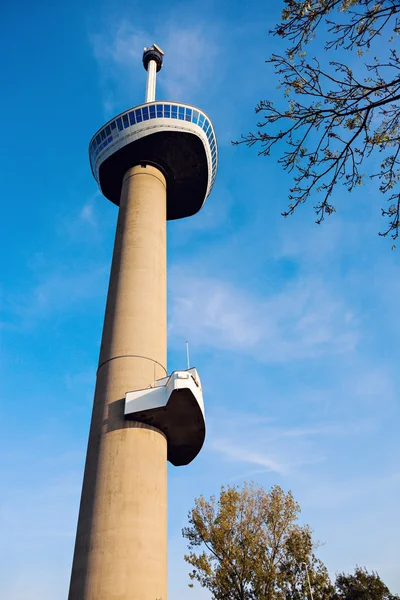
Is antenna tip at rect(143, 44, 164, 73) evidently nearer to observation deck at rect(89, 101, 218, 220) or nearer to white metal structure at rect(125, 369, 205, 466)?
observation deck at rect(89, 101, 218, 220)

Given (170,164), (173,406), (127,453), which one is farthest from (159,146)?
(127,453)

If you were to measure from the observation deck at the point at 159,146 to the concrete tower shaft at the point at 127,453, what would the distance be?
6.47 metres

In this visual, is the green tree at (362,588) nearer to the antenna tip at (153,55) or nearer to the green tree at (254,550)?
the green tree at (254,550)

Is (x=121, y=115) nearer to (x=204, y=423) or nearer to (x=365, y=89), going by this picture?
(x=204, y=423)

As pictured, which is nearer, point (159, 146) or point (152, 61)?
point (159, 146)

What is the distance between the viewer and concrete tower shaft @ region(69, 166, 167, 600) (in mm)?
21578

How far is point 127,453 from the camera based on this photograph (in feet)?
79.1

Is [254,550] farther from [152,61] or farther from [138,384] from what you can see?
[152,61]

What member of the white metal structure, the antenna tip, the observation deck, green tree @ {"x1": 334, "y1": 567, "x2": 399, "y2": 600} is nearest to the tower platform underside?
the observation deck

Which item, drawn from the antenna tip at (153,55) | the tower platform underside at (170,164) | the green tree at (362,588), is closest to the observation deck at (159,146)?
the tower platform underside at (170,164)

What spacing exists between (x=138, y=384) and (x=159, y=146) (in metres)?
19.7

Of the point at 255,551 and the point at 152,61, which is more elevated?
the point at 152,61

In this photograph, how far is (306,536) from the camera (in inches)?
1299

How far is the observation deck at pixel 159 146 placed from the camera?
3716cm
